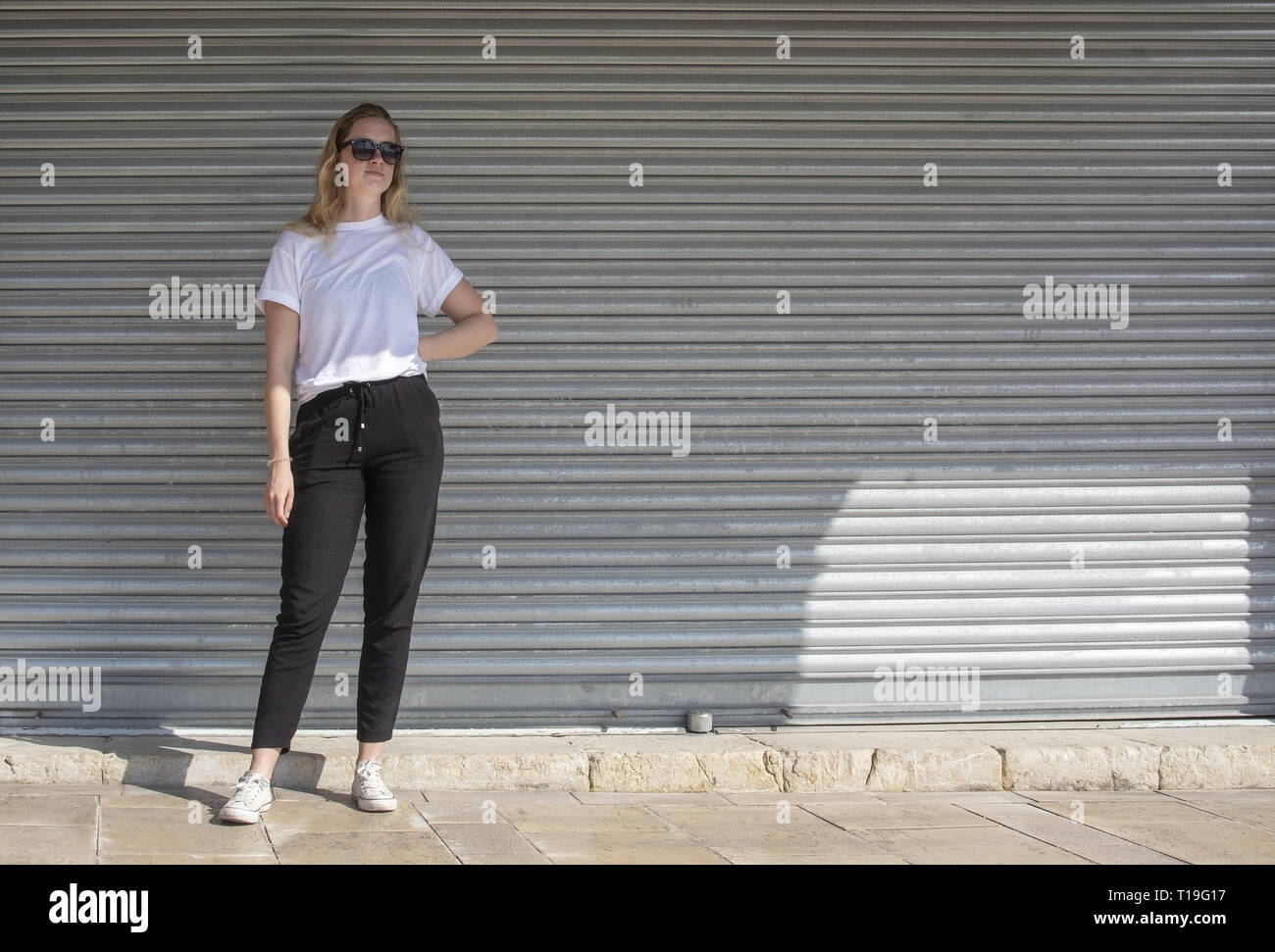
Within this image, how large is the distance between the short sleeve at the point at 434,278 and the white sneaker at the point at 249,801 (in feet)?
5.49

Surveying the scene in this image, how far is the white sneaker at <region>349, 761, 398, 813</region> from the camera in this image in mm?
4438

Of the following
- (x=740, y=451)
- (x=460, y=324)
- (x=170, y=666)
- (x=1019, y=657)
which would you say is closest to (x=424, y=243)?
(x=460, y=324)

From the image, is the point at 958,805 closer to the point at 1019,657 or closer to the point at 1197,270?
the point at 1019,657

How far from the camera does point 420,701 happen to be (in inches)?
209

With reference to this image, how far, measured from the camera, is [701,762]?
16.4ft

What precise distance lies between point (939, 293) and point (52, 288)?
3.57 metres

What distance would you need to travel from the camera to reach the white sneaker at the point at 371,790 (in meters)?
4.44

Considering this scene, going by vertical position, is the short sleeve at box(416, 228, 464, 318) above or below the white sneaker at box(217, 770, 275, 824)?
above

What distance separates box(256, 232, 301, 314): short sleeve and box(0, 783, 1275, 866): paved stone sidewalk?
1.69m

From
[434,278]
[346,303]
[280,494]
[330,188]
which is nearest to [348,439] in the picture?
[280,494]
